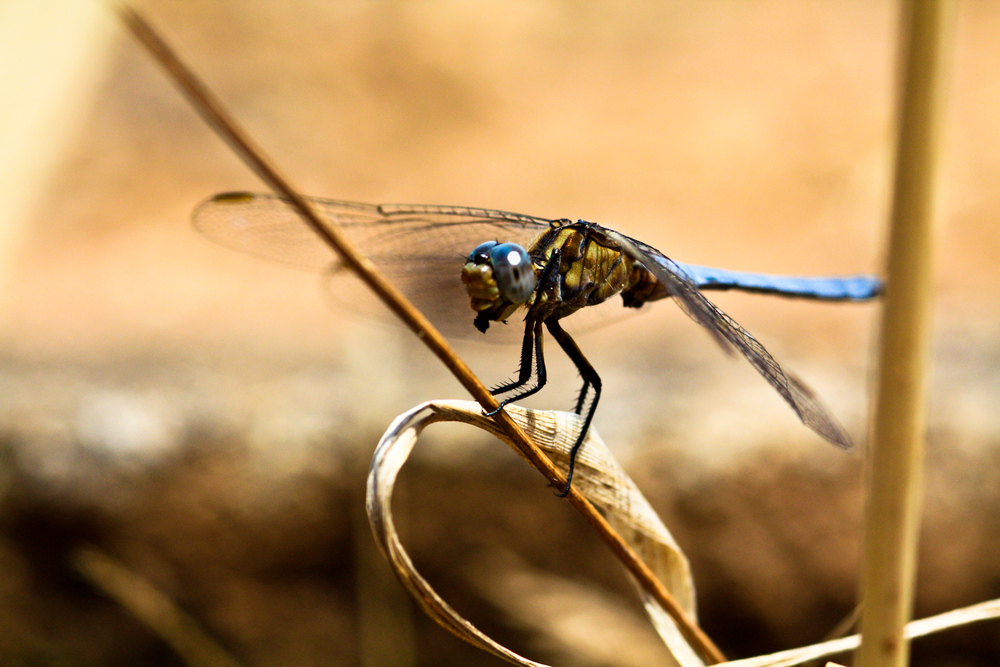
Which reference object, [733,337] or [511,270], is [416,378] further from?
[733,337]

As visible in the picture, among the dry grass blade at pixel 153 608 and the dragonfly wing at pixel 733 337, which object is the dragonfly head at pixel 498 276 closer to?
the dragonfly wing at pixel 733 337

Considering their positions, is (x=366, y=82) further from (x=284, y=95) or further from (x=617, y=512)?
(x=617, y=512)

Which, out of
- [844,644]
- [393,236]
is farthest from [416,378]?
[844,644]

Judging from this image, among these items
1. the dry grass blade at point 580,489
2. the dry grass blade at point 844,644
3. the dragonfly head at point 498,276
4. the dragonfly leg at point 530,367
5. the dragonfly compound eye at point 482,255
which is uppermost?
the dragonfly compound eye at point 482,255

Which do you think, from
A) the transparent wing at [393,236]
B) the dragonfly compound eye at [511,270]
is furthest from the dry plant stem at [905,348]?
the transparent wing at [393,236]

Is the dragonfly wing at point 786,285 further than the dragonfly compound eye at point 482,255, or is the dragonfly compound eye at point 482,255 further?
the dragonfly wing at point 786,285

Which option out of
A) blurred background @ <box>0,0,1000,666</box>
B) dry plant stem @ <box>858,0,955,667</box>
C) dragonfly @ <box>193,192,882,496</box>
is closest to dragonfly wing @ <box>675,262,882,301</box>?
dragonfly @ <box>193,192,882,496</box>

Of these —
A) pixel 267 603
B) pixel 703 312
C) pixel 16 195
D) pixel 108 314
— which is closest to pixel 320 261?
pixel 703 312
